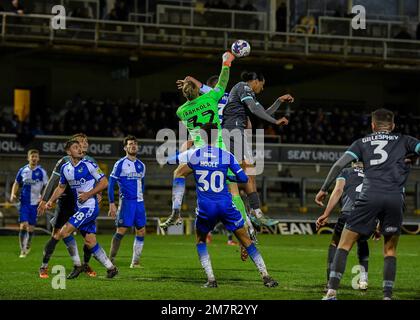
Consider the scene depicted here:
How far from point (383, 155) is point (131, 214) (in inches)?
312

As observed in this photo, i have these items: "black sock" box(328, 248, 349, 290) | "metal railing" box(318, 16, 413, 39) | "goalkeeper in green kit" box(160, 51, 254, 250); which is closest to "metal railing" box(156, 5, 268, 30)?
"metal railing" box(318, 16, 413, 39)

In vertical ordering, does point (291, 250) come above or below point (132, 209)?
below

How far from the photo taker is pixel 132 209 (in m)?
18.5

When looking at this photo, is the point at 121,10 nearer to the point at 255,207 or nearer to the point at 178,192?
the point at 255,207

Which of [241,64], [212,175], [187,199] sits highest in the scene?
[241,64]

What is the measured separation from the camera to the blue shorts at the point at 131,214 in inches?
719

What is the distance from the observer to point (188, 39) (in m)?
38.8

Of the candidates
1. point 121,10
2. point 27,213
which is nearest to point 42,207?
point 27,213

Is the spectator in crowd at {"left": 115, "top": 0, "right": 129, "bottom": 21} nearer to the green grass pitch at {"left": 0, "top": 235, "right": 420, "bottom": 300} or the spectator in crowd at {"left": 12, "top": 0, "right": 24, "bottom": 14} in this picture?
the spectator in crowd at {"left": 12, "top": 0, "right": 24, "bottom": 14}

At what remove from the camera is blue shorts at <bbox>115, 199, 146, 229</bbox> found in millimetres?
18250

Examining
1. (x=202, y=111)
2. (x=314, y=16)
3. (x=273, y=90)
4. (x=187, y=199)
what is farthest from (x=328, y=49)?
(x=202, y=111)

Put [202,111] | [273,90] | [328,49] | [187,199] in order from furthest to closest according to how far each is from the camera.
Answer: [273,90]
[328,49]
[187,199]
[202,111]
